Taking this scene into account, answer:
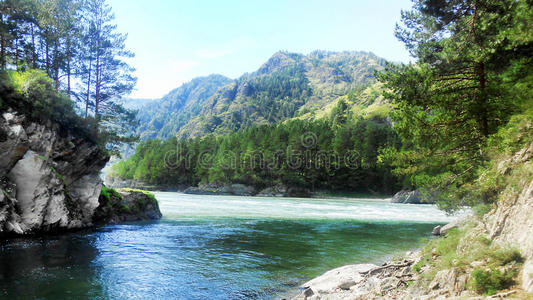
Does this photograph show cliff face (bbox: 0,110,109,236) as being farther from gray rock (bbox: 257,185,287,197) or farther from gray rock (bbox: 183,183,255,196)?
gray rock (bbox: 183,183,255,196)

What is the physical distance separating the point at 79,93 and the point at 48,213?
15789 millimetres

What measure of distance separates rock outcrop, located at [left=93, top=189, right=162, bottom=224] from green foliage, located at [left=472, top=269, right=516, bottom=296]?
26.5m

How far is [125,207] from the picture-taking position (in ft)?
89.9

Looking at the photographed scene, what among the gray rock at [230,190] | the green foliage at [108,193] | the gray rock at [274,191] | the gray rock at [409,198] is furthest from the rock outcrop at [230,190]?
the green foliage at [108,193]

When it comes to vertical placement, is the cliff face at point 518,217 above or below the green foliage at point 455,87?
below

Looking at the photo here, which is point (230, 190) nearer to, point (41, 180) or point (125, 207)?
point (125, 207)

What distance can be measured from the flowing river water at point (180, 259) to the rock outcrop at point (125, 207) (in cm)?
293

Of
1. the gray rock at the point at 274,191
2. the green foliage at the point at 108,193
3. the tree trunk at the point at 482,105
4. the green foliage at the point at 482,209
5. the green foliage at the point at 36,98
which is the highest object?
the green foliage at the point at 36,98

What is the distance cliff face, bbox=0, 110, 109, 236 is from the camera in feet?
54.4

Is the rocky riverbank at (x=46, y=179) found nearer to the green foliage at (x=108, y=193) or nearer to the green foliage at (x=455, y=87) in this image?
the green foliage at (x=108, y=193)

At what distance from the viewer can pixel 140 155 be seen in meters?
138

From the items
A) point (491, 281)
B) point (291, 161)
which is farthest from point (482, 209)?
point (291, 161)

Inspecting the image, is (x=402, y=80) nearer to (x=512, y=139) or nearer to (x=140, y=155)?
(x=512, y=139)

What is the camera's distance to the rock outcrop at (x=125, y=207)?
25.0 m
